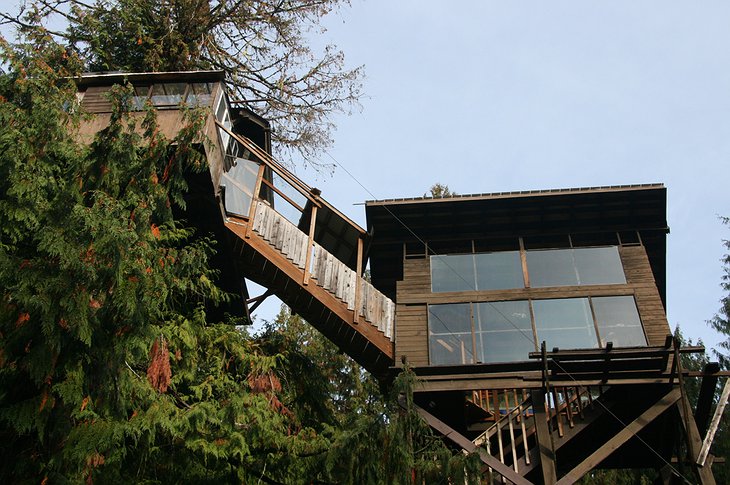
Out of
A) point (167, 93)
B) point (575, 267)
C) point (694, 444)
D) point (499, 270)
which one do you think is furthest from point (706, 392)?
point (167, 93)

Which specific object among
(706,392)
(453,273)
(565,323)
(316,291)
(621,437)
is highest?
(453,273)

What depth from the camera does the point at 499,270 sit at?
14266 mm

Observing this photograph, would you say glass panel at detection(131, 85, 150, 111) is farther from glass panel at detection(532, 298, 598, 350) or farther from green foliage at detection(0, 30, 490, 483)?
glass panel at detection(532, 298, 598, 350)

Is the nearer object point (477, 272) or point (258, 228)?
point (258, 228)

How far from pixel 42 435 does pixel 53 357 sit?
77 cm

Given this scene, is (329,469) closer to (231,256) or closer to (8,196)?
(8,196)

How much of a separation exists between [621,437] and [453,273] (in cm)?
460

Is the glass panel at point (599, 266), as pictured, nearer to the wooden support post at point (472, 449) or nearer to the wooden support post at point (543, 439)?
the wooden support post at point (543, 439)

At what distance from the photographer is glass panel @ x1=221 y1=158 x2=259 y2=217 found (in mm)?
14141

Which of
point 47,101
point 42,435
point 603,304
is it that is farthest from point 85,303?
point 603,304

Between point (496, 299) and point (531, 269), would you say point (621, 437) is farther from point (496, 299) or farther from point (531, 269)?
point (531, 269)

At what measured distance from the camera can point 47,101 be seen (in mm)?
9203

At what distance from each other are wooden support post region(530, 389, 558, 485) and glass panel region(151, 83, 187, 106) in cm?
914

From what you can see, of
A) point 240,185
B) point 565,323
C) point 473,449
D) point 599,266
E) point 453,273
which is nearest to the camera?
point 473,449
